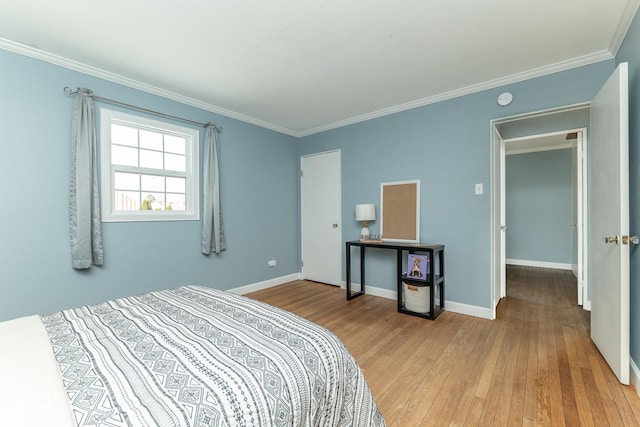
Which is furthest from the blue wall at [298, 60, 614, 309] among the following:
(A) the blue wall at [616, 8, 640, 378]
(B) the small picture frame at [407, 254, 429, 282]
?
(A) the blue wall at [616, 8, 640, 378]

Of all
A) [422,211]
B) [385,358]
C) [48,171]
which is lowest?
[385,358]

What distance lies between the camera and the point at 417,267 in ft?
9.82

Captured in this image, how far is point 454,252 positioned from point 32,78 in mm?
4253

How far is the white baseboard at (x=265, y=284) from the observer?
3.69 m

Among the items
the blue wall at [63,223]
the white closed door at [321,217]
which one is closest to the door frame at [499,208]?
the white closed door at [321,217]

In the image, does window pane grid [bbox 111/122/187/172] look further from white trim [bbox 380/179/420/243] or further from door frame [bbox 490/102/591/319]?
door frame [bbox 490/102/591/319]

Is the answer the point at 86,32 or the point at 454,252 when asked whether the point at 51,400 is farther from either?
the point at 454,252

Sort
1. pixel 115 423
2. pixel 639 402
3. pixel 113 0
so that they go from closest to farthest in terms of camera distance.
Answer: pixel 115 423, pixel 639 402, pixel 113 0

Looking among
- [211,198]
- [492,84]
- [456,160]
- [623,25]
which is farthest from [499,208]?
[211,198]

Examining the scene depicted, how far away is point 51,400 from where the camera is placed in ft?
2.39

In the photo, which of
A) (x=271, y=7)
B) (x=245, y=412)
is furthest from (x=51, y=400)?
(x=271, y=7)

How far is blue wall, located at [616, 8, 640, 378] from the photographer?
1714mm

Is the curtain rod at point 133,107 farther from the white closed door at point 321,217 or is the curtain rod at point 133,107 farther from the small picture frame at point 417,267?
the small picture frame at point 417,267

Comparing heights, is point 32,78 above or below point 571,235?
above
